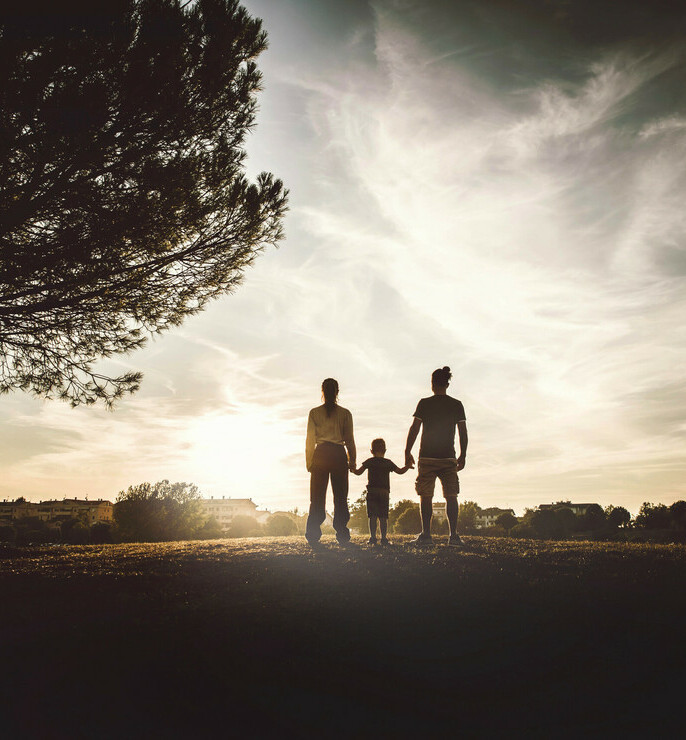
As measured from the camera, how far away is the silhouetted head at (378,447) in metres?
8.81

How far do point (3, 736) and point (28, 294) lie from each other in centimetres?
882

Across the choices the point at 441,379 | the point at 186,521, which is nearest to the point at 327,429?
the point at 441,379

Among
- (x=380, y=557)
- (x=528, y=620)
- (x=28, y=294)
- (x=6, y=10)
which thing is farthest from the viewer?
(x=28, y=294)

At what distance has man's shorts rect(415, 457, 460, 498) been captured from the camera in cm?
803

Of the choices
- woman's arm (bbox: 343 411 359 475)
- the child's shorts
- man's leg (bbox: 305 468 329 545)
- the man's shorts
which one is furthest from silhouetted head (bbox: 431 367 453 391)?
man's leg (bbox: 305 468 329 545)

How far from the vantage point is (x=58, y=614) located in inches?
173

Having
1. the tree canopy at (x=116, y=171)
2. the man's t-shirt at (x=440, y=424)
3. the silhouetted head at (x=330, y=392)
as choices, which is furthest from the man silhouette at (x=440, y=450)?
the tree canopy at (x=116, y=171)

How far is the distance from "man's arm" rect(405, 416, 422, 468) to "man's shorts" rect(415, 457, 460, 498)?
29 centimetres

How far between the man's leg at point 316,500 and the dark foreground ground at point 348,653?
2253 millimetres

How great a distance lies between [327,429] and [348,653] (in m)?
4.69

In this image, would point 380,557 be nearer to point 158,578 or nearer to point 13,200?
point 158,578

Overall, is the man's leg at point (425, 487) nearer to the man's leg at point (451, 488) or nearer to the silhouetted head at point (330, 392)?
the man's leg at point (451, 488)

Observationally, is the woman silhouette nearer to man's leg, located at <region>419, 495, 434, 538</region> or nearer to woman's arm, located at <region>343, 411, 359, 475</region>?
woman's arm, located at <region>343, 411, 359, 475</region>

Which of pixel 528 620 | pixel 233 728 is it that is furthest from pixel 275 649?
pixel 528 620
